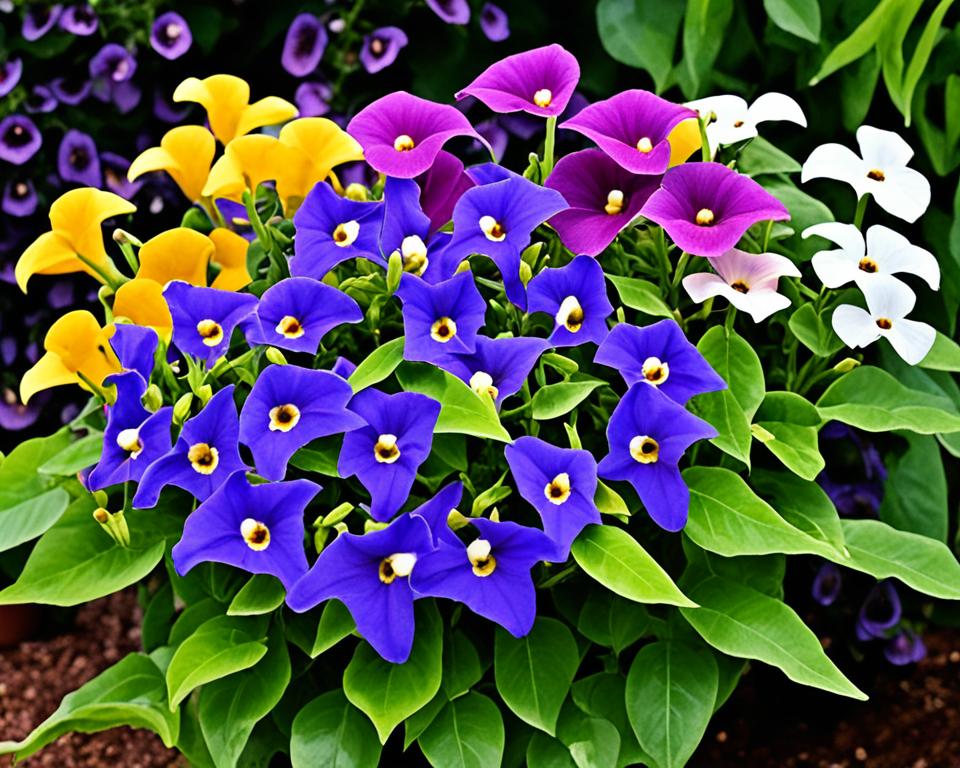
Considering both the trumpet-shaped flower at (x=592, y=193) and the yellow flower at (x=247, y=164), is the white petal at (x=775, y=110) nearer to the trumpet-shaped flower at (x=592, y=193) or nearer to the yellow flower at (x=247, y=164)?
the trumpet-shaped flower at (x=592, y=193)

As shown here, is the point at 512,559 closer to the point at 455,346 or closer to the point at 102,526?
→ the point at 455,346

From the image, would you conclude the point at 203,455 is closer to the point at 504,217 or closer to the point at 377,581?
the point at 377,581

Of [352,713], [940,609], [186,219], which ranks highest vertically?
[186,219]

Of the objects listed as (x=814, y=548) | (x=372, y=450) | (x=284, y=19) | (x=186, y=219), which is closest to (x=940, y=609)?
(x=814, y=548)

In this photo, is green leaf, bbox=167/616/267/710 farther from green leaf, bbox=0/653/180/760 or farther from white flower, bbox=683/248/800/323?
white flower, bbox=683/248/800/323

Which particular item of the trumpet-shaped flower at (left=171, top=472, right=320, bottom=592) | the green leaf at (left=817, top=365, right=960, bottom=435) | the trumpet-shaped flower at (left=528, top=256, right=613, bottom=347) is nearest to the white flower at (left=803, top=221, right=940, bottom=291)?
the green leaf at (left=817, top=365, right=960, bottom=435)

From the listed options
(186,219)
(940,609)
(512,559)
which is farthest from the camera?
(940,609)
